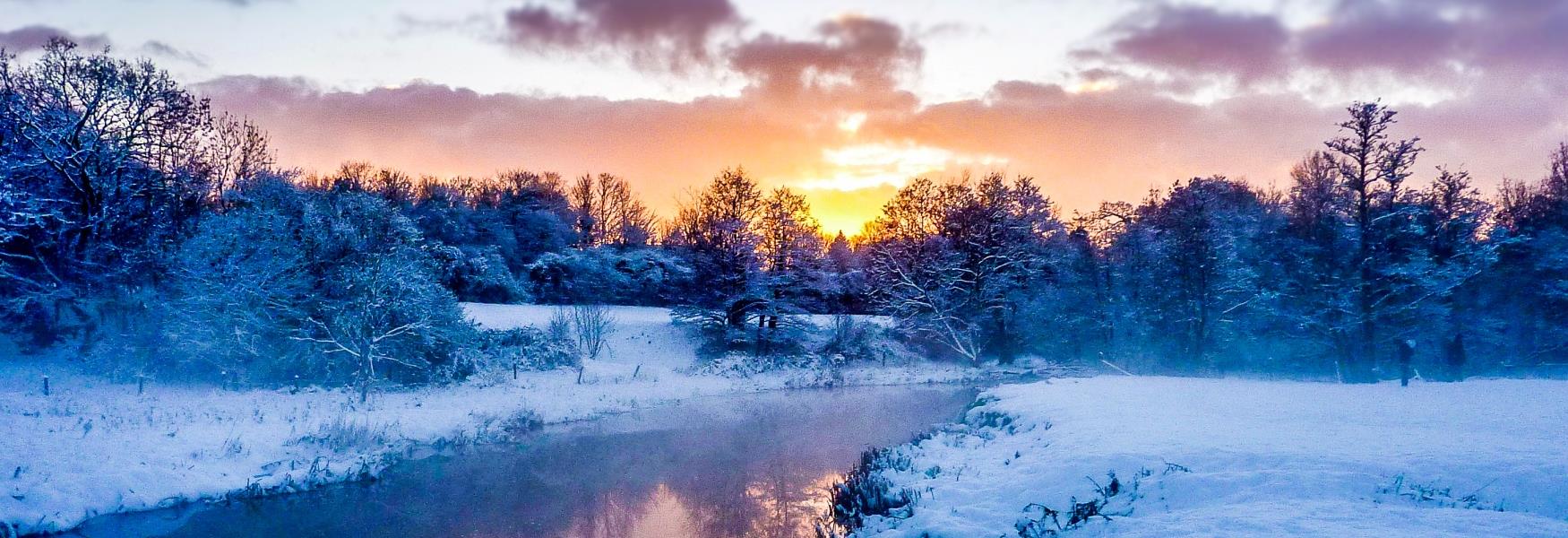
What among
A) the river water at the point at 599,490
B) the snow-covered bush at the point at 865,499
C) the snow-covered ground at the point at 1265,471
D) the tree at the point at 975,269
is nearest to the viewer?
the snow-covered ground at the point at 1265,471

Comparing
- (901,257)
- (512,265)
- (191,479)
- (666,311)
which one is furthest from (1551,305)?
(512,265)

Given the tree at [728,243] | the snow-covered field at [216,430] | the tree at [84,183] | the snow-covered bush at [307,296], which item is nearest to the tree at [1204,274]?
the tree at [728,243]

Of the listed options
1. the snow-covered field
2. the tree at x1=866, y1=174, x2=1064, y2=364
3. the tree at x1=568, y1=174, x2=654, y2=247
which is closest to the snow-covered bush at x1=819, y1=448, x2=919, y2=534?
the snow-covered field

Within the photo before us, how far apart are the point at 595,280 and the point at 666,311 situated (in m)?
5.27

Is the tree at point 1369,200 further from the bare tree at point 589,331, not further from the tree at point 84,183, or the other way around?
the tree at point 84,183

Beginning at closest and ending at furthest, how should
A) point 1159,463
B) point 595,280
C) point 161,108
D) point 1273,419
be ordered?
point 1159,463 < point 1273,419 < point 161,108 < point 595,280

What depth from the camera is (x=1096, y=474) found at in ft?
30.2

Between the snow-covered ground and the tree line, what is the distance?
696 inches

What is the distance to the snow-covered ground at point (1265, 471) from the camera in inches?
265

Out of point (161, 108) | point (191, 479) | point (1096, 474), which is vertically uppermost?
point (161, 108)

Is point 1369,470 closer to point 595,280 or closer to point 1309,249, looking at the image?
point 1309,249

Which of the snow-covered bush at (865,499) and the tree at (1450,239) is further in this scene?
the tree at (1450,239)

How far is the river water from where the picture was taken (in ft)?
37.0

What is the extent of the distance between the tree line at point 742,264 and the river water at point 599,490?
30.3 ft
